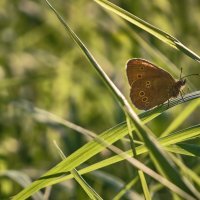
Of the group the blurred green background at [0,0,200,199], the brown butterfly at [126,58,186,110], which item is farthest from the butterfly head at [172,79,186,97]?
the blurred green background at [0,0,200,199]

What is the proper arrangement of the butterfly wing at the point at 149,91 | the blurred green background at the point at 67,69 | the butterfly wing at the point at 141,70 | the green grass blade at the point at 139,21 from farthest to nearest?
1. the blurred green background at the point at 67,69
2. the butterfly wing at the point at 149,91
3. the butterfly wing at the point at 141,70
4. the green grass blade at the point at 139,21

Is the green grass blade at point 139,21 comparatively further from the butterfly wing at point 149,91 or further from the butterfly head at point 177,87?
the butterfly head at point 177,87

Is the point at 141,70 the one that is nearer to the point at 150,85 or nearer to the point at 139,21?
the point at 150,85

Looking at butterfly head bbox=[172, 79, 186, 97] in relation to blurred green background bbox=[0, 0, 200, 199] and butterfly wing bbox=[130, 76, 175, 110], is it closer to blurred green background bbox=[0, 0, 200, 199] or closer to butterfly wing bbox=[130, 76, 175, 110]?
butterfly wing bbox=[130, 76, 175, 110]

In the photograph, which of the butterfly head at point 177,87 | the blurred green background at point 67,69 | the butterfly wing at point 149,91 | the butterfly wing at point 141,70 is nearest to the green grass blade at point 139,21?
the butterfly wing at point 141,70

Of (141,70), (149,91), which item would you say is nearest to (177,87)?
(149,91)

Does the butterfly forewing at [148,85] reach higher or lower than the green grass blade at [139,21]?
lower
